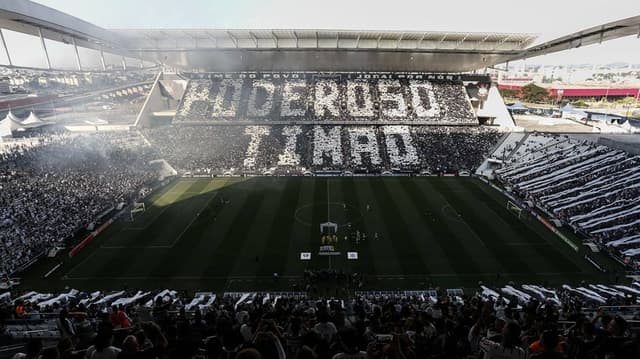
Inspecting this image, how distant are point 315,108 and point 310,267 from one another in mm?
40650

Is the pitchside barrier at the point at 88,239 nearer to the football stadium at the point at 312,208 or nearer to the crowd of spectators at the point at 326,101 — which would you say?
the football stadium at the point at 312,208

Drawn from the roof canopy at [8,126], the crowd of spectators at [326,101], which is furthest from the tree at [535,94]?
the roof canopy at [8,126]

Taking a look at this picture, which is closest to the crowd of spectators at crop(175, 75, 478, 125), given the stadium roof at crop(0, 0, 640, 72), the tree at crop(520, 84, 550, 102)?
the stadium roof at crop(0, 0, 640, 72)

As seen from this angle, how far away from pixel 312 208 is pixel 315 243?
287 inches

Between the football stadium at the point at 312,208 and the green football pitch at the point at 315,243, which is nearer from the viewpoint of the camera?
the football stadium at the point at 312,208

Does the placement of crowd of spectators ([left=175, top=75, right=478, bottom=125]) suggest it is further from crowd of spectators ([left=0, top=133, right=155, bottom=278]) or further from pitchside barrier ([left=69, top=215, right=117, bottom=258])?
pitchside barrier ([left=69, top=215, right=117, bottom=258])

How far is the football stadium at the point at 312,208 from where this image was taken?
28.5ft

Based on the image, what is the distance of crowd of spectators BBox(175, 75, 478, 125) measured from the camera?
2352 inches

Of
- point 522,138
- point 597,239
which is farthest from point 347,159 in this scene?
point 597,239

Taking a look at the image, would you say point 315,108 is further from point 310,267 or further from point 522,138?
point 310,267

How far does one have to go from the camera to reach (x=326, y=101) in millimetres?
62469

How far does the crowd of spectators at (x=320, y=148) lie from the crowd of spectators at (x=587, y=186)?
23.2 feet

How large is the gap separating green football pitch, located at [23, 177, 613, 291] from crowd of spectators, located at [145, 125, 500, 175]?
Result: 8.25m

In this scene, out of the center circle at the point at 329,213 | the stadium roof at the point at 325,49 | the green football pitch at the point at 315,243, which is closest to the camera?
the green football pitch at the point at 315,243
